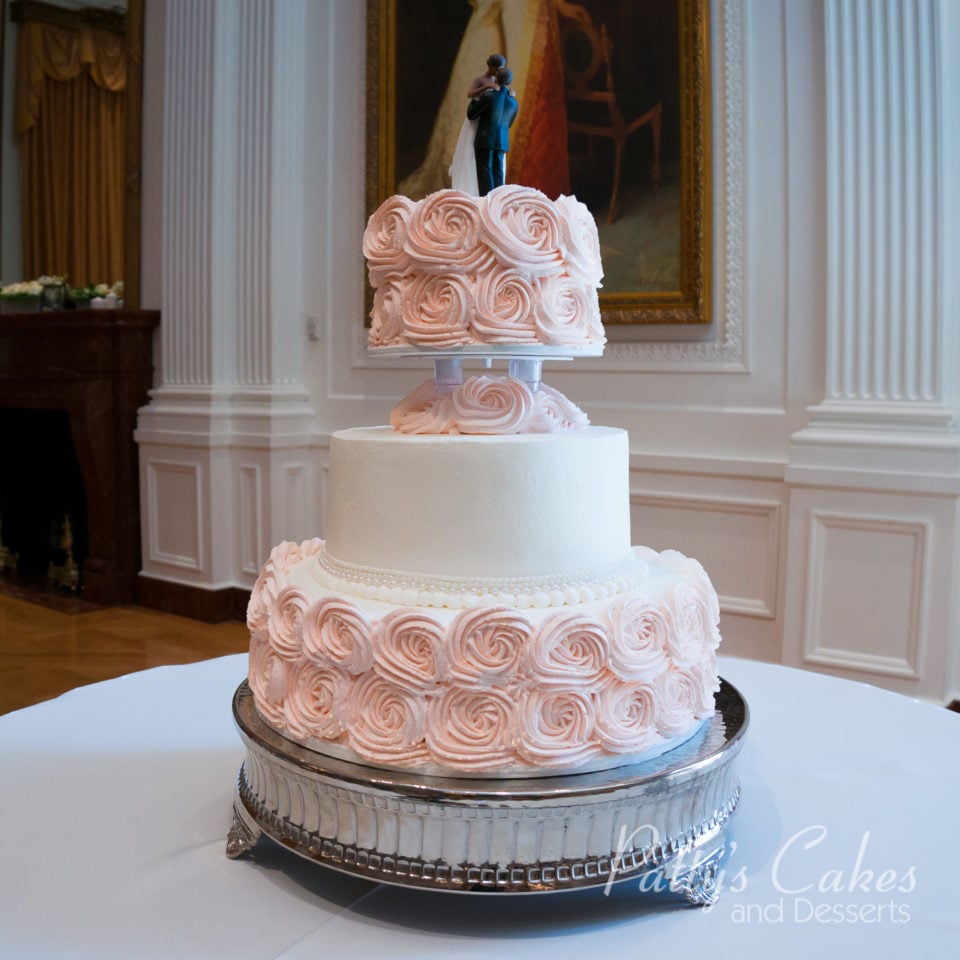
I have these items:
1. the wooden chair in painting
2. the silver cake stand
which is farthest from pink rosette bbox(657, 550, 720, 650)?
the wooden chair in painting

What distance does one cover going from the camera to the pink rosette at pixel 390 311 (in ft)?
6.48

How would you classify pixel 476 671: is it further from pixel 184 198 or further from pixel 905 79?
pixel 184 198

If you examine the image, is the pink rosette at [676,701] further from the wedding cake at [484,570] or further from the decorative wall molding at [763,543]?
the decorative wall molding at [763,543]

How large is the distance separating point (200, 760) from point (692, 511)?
327cm

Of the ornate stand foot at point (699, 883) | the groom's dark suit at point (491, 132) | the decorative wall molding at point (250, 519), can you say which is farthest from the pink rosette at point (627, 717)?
the decorative wall molding at point (250, 519)

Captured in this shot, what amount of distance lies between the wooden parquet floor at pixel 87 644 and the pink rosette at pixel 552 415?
3739mm

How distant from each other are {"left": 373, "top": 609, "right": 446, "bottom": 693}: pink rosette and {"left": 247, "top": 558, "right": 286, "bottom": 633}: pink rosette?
32 centimetres

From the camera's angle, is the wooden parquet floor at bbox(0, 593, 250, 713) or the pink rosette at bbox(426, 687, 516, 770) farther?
the wooden parquet floor at bbox(0, 593, 250, 713)

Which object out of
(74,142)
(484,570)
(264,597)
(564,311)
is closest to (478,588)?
(484,570)

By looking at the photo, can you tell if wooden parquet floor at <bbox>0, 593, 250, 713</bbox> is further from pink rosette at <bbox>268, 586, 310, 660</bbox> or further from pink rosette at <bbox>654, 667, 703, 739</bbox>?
pink rosette at <bbox>654, 667, 703, 739</bbox>

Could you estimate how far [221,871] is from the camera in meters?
1.72

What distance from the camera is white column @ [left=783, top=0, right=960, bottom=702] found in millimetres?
4074

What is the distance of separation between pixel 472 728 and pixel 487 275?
84 centimetres

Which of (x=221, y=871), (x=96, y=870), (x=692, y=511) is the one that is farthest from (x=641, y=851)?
(x=692, y=511)
